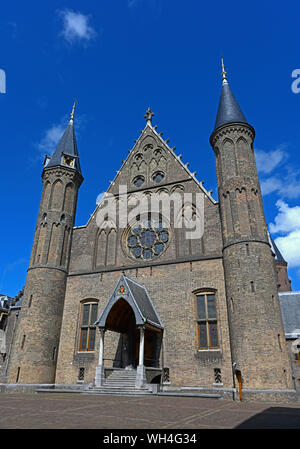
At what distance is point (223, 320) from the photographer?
16750mm

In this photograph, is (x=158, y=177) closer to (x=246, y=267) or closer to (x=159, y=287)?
(x=159, y=287)

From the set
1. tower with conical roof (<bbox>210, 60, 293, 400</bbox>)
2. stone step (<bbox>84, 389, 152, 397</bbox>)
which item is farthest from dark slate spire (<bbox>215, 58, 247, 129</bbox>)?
stone step (<bbox>84, 389, 152, 397</bbox>)

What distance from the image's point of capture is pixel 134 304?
635 inches

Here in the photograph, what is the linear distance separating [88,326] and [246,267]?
1024cm

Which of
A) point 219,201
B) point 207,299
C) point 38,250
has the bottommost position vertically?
point 207,299

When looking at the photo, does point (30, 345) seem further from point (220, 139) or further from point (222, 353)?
point (220, 139)

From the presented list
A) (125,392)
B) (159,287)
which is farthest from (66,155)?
(125,392)

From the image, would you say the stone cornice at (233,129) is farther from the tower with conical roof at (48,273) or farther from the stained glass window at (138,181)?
the tower with conical roof at (48,273)

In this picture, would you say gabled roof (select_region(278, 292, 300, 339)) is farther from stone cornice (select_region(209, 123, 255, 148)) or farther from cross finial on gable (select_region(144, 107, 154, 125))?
cross finial on gable (select_region(144, 107, 154, 125))

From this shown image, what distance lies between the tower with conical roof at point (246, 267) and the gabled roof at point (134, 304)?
4.10 metres

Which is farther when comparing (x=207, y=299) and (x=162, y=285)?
(x=162, y=285)
